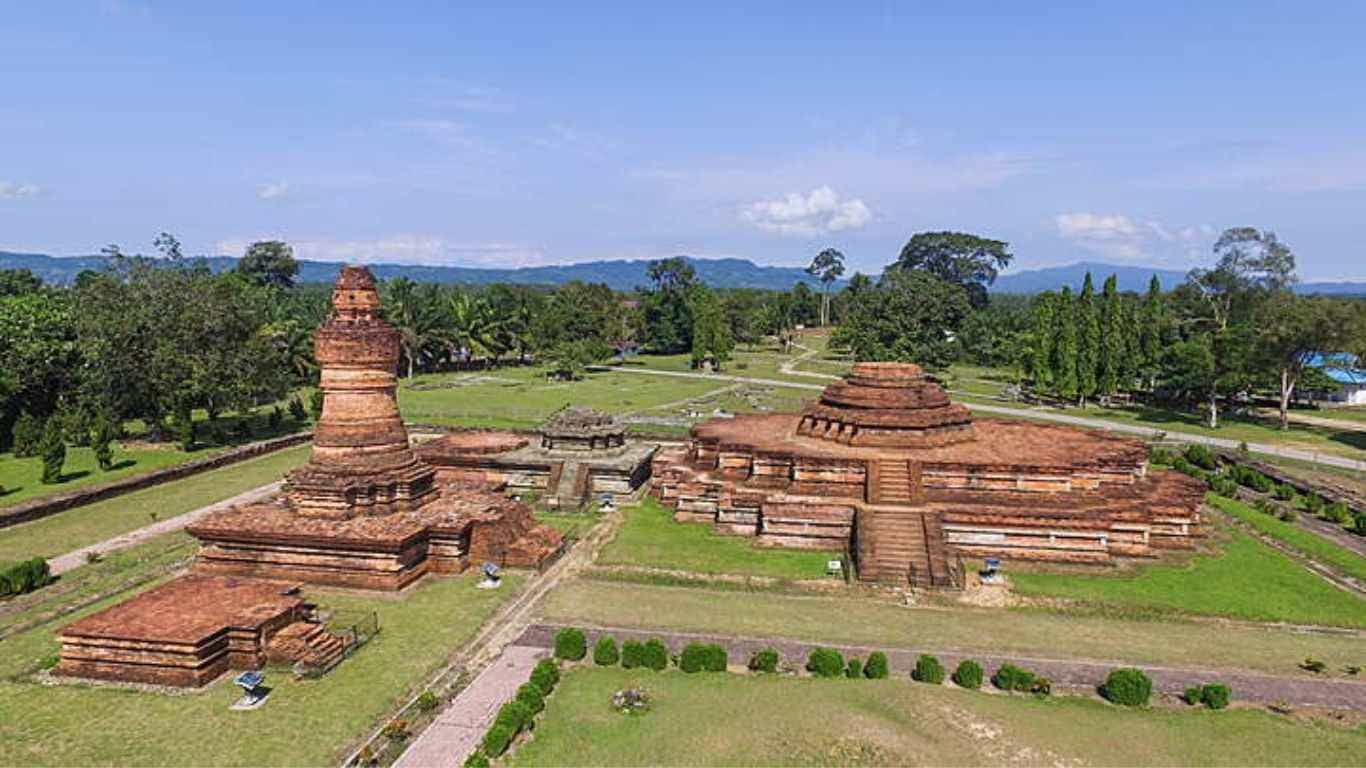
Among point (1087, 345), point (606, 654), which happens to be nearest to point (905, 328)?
point (1087, 345)

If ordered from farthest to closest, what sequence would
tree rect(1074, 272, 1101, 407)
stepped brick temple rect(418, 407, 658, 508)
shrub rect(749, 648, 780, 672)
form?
tree rect(1074, 272, 1101, 407) → stepped brick temple rect(418, 407, 658, 508) → shrub rect(749, 648, 780, 672)

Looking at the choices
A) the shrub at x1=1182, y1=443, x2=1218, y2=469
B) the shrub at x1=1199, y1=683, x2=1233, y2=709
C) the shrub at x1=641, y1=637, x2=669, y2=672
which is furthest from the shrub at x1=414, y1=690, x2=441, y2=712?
the shrub at x1=1182, y1=443, x2=1218, y2=469

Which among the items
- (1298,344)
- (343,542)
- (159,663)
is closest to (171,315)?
(343,542)

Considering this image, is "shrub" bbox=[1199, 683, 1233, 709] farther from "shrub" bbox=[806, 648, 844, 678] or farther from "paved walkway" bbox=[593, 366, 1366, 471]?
"paved walkway" bbox=[593, 366, 1366, 471]

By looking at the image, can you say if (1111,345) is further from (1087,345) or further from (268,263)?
(268,263)

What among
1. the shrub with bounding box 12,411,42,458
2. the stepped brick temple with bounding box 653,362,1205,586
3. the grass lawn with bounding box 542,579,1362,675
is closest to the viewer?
the grass lawn with bounding box 542,579,1362,675

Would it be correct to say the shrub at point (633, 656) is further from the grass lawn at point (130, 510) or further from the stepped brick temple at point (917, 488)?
the grass lawn at point (130, 510)
